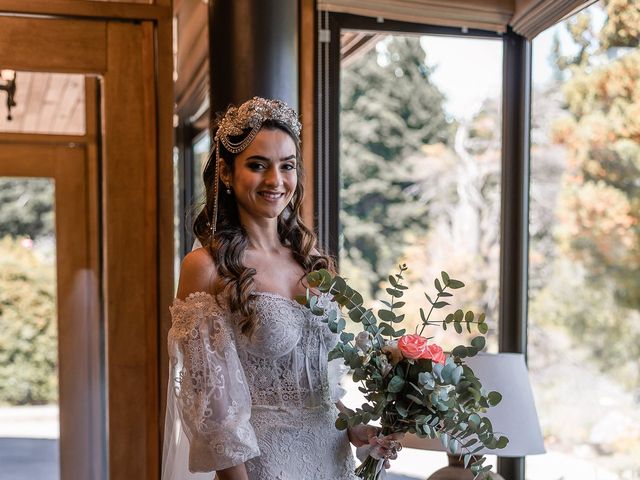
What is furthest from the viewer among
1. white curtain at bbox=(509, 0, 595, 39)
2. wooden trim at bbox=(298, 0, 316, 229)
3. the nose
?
wooden trim at bbox=(298, 0, 316, 229)

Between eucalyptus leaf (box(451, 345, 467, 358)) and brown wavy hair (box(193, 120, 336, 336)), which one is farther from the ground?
brown wavy hair (box(193, 120, 336, 336))

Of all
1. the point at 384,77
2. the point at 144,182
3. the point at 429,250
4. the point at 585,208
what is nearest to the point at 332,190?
the point at 144,182

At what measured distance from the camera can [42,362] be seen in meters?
3.12

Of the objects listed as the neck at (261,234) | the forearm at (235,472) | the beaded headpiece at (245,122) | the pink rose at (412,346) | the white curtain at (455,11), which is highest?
the white curtain at (455,11)

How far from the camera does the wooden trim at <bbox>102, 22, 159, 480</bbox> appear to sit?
10.3 ft

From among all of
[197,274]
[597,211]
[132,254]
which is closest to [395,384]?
[197,274]

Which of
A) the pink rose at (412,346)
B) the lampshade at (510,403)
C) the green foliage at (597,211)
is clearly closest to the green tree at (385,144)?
the green foliage at (597,211)

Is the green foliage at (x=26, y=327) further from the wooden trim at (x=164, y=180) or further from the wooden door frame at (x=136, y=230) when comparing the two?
the wooden trim at (x=164, y=180)

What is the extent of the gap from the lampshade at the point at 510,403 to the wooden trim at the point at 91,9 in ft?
5.59

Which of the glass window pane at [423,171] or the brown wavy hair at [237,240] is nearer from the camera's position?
the brown wavy hair at [237,240]

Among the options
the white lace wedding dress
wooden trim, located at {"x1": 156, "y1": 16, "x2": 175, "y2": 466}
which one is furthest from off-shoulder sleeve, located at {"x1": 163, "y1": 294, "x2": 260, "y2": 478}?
wooden trim, located at {"x1": 156, "y1": 16, "x2": 175, "y2": 466}

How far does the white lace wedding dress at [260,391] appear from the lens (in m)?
1.91

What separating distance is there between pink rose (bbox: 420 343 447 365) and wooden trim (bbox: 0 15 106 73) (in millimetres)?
1849

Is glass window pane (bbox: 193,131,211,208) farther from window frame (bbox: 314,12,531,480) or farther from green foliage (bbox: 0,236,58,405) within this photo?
green foliage (bbox: 0,236,58,405)
